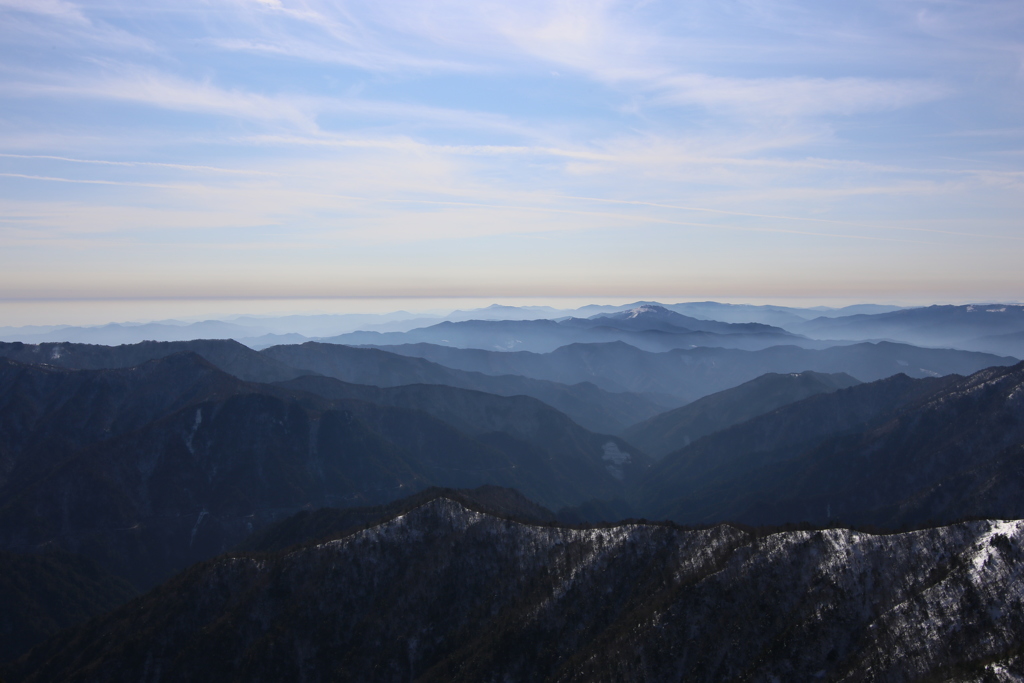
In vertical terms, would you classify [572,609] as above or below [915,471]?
above

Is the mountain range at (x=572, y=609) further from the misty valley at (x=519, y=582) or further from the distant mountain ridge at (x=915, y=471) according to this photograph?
the distant mountain ridge at (x=915, y=471)

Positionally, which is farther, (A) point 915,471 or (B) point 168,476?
(B) point 168,476

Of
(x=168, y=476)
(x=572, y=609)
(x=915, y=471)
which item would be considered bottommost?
(x=168, y=476)

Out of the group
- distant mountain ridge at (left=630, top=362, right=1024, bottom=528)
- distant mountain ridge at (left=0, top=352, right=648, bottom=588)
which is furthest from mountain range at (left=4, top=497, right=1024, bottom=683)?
distant mountain ridge at (left=630, top=362, right=1024, bottom=528)

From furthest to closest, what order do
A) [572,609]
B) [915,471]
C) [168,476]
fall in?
[168,476]
[915,471]
[572,609]

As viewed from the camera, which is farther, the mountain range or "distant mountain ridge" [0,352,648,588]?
"distant mountain ridge" [0,352,648,588]

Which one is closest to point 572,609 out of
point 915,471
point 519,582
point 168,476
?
point 519,582

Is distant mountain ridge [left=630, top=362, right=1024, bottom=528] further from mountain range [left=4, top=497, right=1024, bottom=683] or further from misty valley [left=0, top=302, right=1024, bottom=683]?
mountain range [left=4, top=497, right=1024, bottom=683]

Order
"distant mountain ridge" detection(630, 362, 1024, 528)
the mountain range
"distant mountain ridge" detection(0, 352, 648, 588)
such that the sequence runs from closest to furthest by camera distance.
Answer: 1. the mountain range
2. "distant mountain ridge" detection(630, 362, 1024, 528)
3. "distant mountain ridge" detection(0, 352, 648, 588)

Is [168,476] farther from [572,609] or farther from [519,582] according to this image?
[572,609]

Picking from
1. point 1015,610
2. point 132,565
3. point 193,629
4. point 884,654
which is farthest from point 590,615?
point 132,565

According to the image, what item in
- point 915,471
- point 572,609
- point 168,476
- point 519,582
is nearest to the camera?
point 572,609

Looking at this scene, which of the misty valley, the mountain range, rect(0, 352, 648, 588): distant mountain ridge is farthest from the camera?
rect(0, 352, 648, 588): distant mountain ridge
